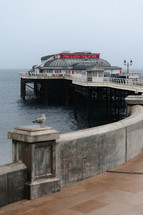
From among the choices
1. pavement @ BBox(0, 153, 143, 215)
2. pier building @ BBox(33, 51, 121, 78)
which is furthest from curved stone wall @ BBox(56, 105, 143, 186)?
pier building @ BBox(33, 51, 121, 78)

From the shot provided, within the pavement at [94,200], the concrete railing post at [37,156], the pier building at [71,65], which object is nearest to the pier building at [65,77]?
the pier building at [71,65]

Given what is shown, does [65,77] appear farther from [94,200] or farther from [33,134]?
[94,200]

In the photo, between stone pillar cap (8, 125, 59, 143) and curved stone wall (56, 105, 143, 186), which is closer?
stone pillar cap (8, 125, 59, 143)

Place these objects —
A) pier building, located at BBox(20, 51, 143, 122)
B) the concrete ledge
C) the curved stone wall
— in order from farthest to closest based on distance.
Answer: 1. pier building, located at BBox(20, 51, 143, 122)
2. the curved stone wall
3. the concrete ledge

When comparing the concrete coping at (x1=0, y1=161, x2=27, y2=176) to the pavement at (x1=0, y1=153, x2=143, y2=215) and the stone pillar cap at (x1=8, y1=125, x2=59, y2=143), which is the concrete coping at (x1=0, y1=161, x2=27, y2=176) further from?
the pavement at (x1=0, y1=153, x2=143, y2=215)

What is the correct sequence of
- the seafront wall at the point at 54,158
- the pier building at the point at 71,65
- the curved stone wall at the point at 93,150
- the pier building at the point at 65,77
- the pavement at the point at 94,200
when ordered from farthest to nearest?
the pier building at the point at 71,65 < the pier building at the point at 65,77 < the curved stone wall at the point at 93,150 < the seafront wall at the point at 54,158 < the pavement at the point at 94,200

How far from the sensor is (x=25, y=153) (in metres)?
6.12

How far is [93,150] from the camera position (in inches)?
281

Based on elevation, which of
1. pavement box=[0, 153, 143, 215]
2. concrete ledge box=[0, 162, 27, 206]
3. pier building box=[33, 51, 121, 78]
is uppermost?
pier building box=[33, 51, 121, 78]

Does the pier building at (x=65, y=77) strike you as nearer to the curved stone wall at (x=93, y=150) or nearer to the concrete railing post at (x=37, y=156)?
the curved stone wall at (x=93, y=150)

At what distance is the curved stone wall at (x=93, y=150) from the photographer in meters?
6.64

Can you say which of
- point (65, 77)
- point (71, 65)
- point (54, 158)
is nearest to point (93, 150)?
point (54, 158)

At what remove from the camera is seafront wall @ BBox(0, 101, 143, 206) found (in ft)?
19.7

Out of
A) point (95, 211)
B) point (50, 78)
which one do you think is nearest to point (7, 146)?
point (95, 211)
